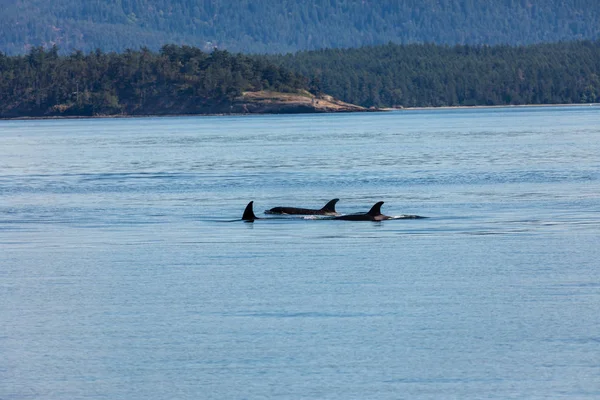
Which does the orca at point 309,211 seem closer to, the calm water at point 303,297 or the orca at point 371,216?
the orca at point 371,216

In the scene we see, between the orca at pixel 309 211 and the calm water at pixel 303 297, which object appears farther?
the orca at pixel 309 211

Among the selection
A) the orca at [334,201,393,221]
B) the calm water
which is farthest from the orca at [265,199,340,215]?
the calm water

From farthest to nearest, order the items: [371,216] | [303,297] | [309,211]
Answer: [309,211] < [371,216] < [303,297]

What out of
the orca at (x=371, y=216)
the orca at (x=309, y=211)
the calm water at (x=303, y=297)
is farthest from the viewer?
the orca at (x=309, y=211)

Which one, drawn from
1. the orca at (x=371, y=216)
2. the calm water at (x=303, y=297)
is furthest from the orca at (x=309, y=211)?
the calm water at (x=303, y=297)

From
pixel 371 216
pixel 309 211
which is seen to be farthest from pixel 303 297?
pixel 309 211

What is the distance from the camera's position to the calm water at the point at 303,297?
59.0ft

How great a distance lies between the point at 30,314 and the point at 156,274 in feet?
17.5

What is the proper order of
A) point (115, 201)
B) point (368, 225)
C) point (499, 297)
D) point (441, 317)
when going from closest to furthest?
point (441, 317), point (499, 297), point (368, 225), point (115, 201)

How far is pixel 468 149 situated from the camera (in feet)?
312

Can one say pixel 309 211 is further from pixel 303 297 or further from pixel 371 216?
pixel 303 297

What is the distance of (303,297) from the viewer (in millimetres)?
24359

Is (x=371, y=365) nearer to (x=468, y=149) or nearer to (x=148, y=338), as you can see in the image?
(x=148, y=338)

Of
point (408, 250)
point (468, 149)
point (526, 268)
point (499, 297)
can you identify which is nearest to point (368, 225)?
point (408, 250)
